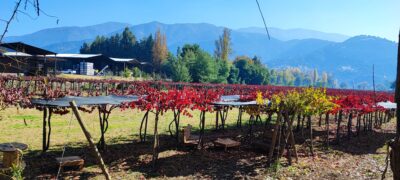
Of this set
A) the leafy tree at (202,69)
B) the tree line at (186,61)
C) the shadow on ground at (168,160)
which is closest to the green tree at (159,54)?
the tree line at (186,61)

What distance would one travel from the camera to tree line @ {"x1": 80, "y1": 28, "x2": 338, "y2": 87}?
6592cm

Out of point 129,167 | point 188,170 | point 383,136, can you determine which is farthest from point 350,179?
point 383,136

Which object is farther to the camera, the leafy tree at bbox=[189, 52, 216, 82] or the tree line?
the tree line

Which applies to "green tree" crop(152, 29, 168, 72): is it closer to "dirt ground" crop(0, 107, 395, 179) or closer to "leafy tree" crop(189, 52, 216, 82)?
"leafy tree" crop(189, 52, 216, 82)

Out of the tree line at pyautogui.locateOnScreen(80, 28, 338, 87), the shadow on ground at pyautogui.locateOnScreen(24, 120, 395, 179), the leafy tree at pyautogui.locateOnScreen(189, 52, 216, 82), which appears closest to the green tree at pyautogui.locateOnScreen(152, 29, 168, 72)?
the tree line at pyautogui.locateOnScreen(80, 28, 338, 87)

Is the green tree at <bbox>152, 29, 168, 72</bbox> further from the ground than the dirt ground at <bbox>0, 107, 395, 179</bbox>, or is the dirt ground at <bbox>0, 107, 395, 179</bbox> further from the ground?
the green tree at <bbox>152, 29, 168, 72</bbox>

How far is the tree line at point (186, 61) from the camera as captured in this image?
216ft

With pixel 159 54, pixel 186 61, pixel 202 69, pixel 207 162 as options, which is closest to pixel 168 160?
pixel 207 162

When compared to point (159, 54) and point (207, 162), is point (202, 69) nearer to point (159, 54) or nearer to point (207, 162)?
point (159, 54)

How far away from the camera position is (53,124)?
1984cm

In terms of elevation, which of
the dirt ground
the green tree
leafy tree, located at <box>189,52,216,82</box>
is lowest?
the dirt ground

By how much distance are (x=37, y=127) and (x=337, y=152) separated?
14.2m

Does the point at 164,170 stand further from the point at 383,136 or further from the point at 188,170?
the point at 383,136

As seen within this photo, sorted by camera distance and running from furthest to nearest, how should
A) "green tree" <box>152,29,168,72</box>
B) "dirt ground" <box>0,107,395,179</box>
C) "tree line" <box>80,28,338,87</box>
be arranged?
"green tree" <box>152,29,168,72</box> → "tree line" <box>80,28,338,87</box> → "dirt ground" <box>0,107,395,179</box>
